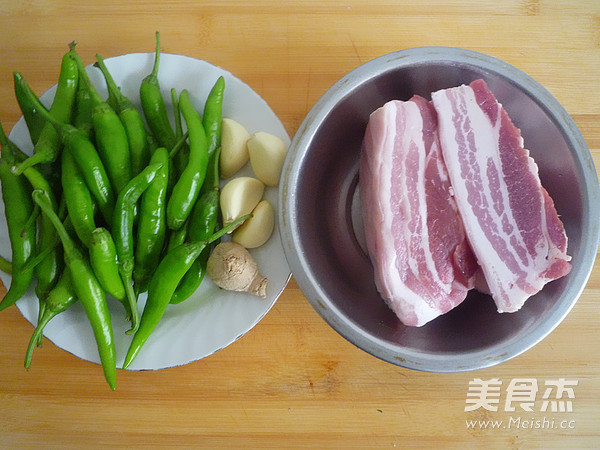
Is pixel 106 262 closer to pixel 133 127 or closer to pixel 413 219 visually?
pixel 133 127

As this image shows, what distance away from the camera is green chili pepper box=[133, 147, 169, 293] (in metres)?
1.03

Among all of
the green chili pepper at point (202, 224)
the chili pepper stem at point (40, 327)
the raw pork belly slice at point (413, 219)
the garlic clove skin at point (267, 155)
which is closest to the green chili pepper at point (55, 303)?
the chili pepper stem at point (40, 327)

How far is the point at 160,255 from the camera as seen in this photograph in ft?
3.69

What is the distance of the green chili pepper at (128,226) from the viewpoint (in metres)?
0.99

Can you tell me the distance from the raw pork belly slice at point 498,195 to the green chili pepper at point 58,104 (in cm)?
82

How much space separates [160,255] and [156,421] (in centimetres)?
43

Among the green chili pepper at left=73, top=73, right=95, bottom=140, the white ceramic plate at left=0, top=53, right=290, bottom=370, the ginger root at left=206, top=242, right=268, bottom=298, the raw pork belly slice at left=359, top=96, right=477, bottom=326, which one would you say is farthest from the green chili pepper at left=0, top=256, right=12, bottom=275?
the raw pork belly slice at left=359, top=96, right=477, bottom=326

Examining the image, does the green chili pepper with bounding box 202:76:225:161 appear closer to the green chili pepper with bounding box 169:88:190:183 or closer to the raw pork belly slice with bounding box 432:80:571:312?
the green chili pepper with bounding box 169:88:190:183

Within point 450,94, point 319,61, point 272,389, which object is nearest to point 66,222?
point 272,389

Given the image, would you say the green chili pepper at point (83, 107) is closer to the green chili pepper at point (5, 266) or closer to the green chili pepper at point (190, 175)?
the green chili pepper at point (190, 175)

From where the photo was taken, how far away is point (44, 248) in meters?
1.08

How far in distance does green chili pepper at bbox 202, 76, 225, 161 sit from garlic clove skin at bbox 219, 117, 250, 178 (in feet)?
0.05

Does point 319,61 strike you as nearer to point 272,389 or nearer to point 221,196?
point 221,196

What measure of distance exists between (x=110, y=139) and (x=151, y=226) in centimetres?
21
